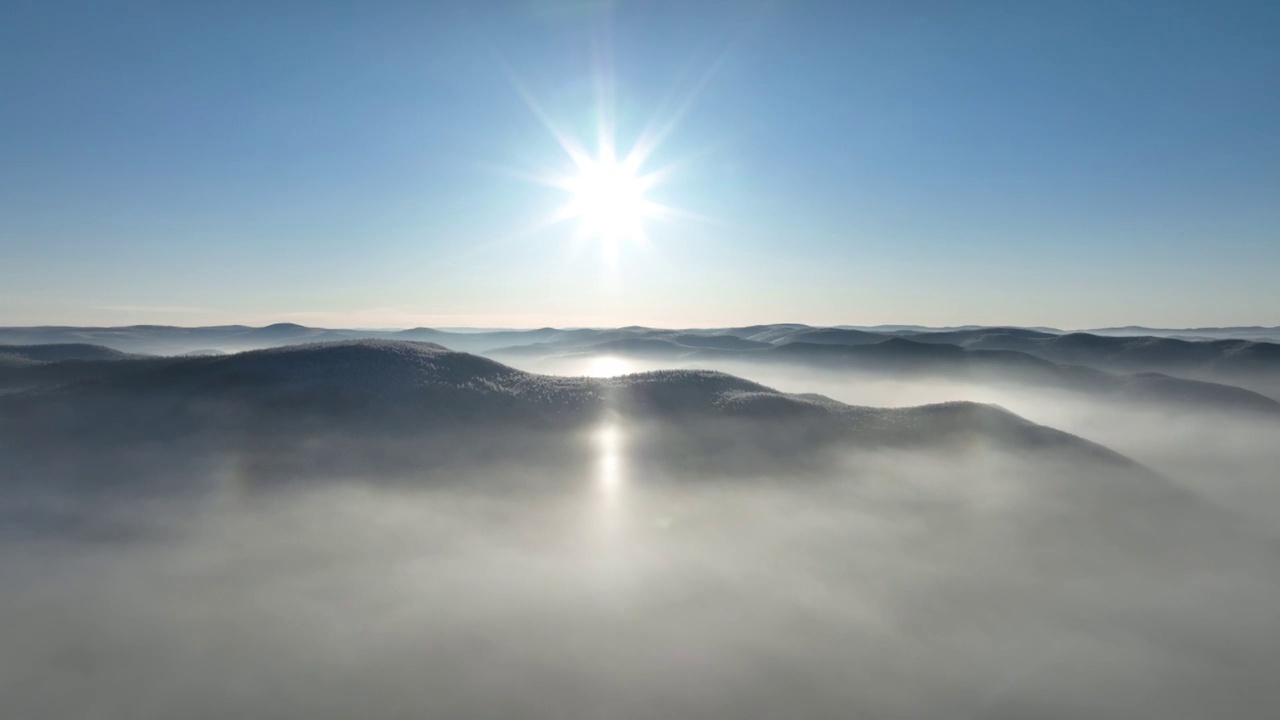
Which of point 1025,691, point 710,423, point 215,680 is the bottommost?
point 1025,691

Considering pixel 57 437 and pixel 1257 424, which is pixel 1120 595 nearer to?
pixel 57 437

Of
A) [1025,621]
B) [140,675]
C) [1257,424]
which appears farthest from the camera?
[1257,424]

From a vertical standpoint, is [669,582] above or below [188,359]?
below

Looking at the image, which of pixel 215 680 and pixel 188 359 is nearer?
pixel 215 680

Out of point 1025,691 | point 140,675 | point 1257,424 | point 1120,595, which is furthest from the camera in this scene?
point 1257,424

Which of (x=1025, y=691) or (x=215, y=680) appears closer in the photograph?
(x=215, y=680)

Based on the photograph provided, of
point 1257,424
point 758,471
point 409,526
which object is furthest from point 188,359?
point 1257,424

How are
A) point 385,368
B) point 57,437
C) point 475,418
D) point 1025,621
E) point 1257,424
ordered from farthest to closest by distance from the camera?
point 1257,424 → point 385,368 → point 475,418 → point 57,437 → point 1025,621

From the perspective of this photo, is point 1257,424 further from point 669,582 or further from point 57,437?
point 57,437

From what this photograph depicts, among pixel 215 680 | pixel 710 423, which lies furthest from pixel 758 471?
pixel 215 680
